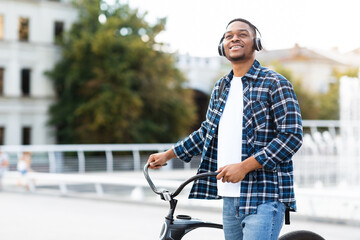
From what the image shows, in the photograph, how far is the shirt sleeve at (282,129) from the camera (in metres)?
2.96

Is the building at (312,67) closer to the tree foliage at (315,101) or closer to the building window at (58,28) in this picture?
the tree foliage at (315,101)

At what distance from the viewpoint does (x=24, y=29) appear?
123ft

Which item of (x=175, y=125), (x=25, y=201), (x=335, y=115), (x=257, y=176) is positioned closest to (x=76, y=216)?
(x=25, y=201)

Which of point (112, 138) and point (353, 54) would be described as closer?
point (112, 138)

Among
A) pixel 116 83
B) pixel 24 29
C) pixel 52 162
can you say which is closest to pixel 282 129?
pixel 52 162

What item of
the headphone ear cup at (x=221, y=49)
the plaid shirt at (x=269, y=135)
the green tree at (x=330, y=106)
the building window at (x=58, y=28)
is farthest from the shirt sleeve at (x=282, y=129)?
the green tree at (x=330, y=106)

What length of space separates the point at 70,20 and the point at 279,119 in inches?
1436

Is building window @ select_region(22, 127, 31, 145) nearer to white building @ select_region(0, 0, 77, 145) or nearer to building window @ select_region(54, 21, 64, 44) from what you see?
white building @ select_region(0, 0, 77, 145)

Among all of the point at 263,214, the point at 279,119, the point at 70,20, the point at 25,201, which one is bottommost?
the point at 25,201

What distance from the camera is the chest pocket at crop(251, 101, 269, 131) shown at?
121 inches

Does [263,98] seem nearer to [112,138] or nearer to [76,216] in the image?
[76,216]

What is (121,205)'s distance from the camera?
1296 cm

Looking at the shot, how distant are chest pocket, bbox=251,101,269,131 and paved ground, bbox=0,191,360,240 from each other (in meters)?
5.57

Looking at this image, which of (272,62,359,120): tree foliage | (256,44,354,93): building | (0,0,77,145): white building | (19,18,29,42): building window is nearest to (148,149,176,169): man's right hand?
(0,0,77,145): white building
